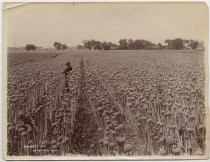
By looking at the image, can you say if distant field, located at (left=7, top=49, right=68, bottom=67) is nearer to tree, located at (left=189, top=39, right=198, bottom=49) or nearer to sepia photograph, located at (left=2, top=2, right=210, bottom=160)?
sepia photograph, located at (left=2, top=2, right=210, bottom=160)

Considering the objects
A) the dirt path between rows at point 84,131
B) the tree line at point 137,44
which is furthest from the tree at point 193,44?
the dirt path between rows at point 84,131

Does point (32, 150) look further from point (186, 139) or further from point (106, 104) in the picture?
point (186, 139)

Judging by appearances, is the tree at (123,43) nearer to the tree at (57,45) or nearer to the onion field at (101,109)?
the onion field at (101,109)

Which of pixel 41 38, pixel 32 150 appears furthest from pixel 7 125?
pixel 41 38

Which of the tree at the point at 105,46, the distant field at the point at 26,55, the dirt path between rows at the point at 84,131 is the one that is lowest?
the dirt path between rows at the point at 84,131

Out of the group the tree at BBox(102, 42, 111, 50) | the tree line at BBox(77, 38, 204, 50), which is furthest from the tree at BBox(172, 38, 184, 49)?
the tree at BBox(102, 42, 111, 50)

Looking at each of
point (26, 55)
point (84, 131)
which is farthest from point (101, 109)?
point (26, 55)

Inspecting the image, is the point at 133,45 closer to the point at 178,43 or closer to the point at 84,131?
the point at 178,43
